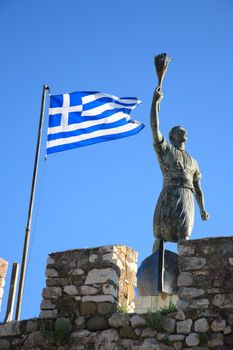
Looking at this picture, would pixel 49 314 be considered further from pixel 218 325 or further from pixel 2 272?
pixel 218 325

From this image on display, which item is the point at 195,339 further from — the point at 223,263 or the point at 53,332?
the point at 53,332

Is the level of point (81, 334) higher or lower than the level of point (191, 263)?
lower

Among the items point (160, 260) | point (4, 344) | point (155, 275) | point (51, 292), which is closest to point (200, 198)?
point (160, 260)

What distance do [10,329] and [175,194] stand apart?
10.1ft

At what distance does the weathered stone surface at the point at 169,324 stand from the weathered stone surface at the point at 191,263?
2.17ft

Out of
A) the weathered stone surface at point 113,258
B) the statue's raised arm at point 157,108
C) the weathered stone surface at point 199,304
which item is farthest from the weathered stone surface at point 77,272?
the statue's raised arm at point 157,108

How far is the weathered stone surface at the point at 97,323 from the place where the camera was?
33.3 ft

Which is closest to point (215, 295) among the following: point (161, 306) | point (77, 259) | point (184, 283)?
point (184, 283)

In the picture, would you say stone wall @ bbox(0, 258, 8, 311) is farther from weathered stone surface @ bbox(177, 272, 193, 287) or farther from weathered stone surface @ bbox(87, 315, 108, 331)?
weathered stone surface @ bbox(177, 272, 193, 287)

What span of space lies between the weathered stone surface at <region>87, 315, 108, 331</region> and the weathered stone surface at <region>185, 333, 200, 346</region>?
1.12 m

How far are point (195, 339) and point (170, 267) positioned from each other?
6.13 ft

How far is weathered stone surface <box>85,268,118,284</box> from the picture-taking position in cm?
1043

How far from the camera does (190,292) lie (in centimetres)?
988

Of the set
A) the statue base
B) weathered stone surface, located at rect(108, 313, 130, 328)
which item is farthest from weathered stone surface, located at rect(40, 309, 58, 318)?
the statue base
